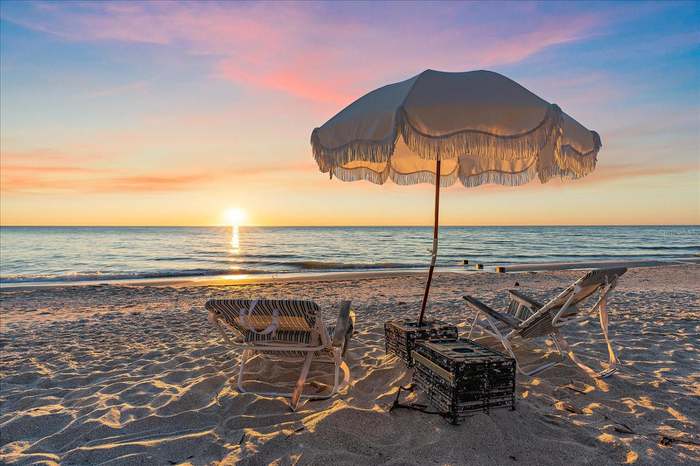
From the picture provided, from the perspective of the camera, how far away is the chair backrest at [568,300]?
380 centimetres

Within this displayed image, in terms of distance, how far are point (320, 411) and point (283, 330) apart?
75 centimetres

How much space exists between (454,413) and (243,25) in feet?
24.9

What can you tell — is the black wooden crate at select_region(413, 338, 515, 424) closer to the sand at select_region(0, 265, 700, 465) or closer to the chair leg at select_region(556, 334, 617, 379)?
the sand at select_region(0, 265, 700, 465)

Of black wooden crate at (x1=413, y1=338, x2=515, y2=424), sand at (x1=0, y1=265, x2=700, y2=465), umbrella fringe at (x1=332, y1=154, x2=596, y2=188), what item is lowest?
sand at (x1=0, y1=265, x2=700, y2=465)

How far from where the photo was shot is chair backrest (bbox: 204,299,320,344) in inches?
128

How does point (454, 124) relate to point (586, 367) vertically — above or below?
above

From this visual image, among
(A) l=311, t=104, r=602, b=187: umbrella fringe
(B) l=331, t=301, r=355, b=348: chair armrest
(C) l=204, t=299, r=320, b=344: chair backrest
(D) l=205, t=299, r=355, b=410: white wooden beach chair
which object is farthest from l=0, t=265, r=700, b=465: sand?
(A) l=311, t=104, r=602, b=187: umbrella fringe

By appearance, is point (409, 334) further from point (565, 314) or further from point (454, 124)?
point (454, 124)

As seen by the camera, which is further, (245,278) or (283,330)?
(245,278)

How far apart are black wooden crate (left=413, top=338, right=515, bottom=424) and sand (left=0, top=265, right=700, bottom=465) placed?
10cm

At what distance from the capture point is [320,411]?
3.15 metres

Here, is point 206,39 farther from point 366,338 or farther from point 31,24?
point 366,338

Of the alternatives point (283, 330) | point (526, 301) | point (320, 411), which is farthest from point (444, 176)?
point (320, 411)

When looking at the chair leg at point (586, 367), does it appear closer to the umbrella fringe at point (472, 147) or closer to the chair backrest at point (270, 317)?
the umbrella fringe at point (472, 147)
